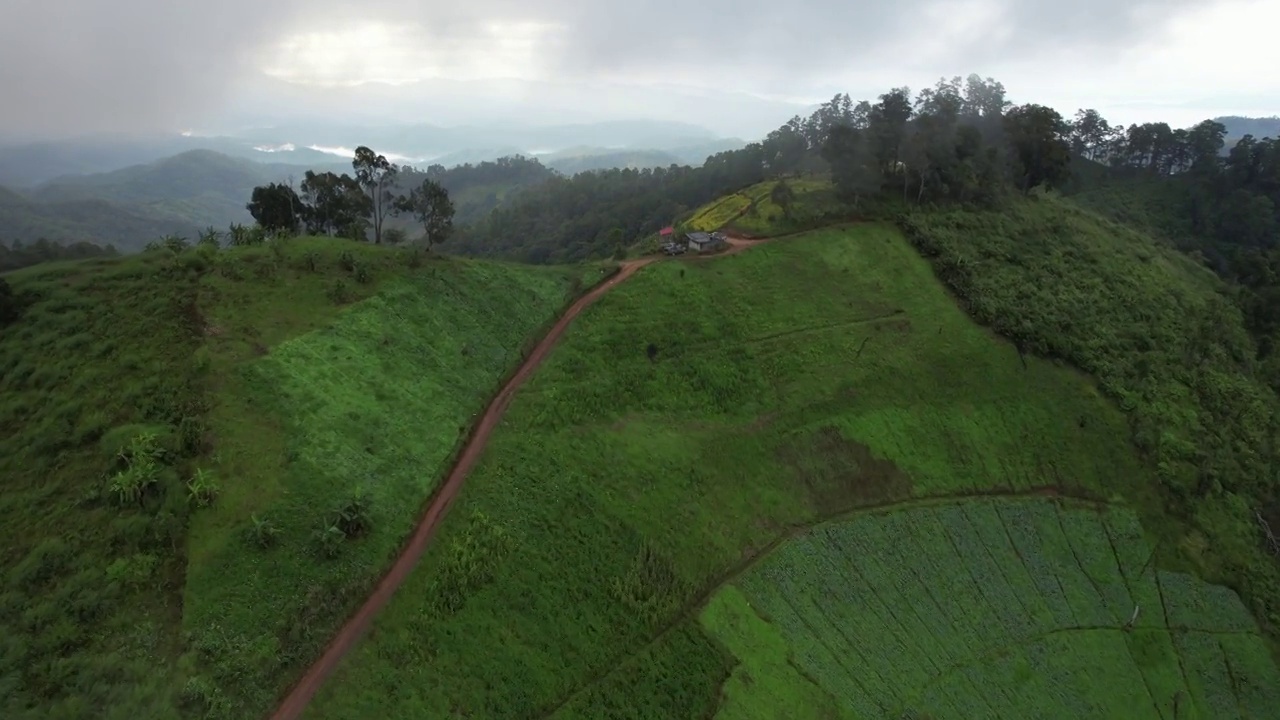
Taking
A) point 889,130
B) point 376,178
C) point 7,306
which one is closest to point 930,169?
point 889,130

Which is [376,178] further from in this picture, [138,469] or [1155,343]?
[1155,343]

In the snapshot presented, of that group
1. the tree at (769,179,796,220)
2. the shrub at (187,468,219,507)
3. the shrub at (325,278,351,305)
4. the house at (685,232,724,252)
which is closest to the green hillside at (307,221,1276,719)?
the house at (685,232,724,252)

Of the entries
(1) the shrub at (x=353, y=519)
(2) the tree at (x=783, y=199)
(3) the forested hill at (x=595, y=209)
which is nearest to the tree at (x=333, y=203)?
(1) the shrub at (x=353, y=519)

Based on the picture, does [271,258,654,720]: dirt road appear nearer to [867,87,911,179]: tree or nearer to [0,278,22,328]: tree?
[0,278,22,328]: tree

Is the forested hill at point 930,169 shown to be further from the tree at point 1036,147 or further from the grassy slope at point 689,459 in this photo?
the grassy slope at point 689,459

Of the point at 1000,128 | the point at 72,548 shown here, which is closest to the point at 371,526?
the point at 72,548

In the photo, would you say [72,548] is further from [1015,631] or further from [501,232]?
[501,232]
